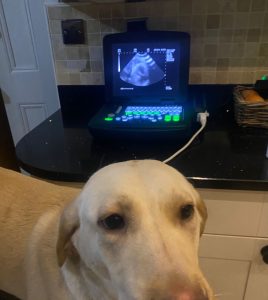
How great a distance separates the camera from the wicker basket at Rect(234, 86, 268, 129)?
1.07m

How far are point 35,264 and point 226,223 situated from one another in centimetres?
57

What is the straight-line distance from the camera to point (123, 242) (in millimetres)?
599

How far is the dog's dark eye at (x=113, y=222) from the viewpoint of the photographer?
61cm

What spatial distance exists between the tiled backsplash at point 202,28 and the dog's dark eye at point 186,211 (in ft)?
2.58

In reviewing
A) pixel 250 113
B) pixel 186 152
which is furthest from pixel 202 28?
pixel 186 152

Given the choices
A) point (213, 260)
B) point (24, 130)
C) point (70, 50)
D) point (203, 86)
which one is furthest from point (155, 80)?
point (24, 130)

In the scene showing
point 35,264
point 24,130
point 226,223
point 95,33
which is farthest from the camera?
point 24,130

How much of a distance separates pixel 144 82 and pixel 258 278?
31.7 inches

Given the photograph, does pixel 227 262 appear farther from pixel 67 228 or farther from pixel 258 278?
pixel 67 228

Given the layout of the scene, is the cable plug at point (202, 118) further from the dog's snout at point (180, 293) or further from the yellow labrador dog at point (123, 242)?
the dog's snout at point (180, 293)

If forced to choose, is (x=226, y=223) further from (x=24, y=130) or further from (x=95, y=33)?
(x=24, y=130)

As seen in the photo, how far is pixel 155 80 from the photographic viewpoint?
118cm

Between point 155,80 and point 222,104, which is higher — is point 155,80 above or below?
above

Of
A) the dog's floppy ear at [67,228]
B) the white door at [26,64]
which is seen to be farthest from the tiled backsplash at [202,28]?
the dog's floppy ear at [67,228]
